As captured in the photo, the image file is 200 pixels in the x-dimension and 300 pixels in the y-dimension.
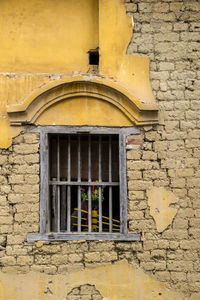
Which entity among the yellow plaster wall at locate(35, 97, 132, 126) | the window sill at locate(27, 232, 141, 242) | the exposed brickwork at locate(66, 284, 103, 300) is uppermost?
the yellow plaster wall at locate(35, 97, 132, 126)

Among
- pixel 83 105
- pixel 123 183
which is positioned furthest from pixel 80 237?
pixel 83 105

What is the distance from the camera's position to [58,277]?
20.9 ft

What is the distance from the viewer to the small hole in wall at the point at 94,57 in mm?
6957

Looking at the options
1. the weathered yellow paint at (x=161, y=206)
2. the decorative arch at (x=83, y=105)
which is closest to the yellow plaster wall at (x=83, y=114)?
the decorative arch at (x=83, y=105)

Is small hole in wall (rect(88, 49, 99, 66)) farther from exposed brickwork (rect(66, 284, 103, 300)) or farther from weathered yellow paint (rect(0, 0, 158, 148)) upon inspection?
exposed brickwork (rect(66, 284, 103, 300))

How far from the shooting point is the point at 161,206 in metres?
6.49

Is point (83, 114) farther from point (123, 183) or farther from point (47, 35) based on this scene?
point (47, 35)

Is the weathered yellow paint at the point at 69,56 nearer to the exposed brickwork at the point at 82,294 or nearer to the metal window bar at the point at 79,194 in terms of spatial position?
the metal window bar at the point at 79,194

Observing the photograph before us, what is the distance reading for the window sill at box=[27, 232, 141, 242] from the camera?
6.40 metres

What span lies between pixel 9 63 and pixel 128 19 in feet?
6.47

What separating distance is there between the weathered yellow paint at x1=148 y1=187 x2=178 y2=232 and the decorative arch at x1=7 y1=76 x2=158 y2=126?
3.49 feet

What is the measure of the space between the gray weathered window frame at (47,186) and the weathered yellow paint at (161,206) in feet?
1.22

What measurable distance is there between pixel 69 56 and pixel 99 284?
3500 millimetres

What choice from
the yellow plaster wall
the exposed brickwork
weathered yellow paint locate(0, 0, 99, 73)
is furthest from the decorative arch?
the exposed brickwork
